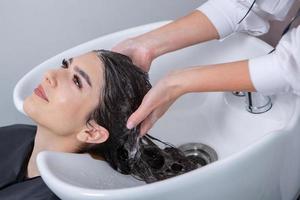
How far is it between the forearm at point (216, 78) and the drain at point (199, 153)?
278mm

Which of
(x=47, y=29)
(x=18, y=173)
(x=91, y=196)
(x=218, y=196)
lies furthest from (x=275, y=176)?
(x=47, y=29)

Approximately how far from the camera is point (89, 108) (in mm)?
1081

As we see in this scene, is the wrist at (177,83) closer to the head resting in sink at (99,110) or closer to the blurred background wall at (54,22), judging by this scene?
the head resting in sink at (99,110)

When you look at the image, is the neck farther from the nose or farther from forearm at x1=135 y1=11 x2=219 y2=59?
forearm at x1=135 y1=11 x2=219 y2=59

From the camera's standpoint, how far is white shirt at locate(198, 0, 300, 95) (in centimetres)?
89

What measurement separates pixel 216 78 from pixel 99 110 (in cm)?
31

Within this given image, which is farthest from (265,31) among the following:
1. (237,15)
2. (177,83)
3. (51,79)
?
(51,79)

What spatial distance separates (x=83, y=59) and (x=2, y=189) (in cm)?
44

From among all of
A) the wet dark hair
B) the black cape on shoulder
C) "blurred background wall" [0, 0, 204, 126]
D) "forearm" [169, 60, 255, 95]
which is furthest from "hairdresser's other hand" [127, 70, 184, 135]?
"blurred background wall" [0, 0, 204, 126]

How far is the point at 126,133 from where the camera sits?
1112 mm

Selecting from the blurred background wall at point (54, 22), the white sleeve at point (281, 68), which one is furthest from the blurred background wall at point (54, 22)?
the white sleeve at point (281, 68)

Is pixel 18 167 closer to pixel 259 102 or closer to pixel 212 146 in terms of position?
pixel 212 146

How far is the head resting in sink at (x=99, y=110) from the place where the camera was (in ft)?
3.52

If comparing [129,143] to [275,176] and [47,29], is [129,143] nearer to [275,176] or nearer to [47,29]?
[275,176]
